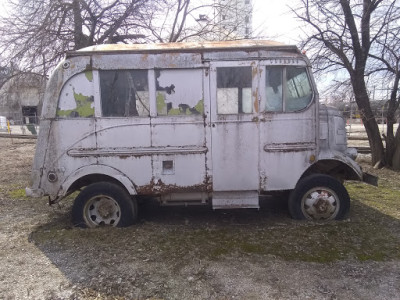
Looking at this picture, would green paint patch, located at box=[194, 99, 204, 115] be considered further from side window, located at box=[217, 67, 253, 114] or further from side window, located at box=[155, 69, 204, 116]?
side window, located at box=[217, 67, 253, 114]

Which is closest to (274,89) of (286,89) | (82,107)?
(286,89)

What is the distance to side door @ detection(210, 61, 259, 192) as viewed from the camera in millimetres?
4762

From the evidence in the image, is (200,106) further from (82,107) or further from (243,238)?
(243,238)

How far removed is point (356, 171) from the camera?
5.09 metres

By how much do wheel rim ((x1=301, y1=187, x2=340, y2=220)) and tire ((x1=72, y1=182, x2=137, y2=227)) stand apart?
103 inches

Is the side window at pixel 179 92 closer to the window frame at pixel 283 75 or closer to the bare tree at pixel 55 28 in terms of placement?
the window frame at pixel 283 75

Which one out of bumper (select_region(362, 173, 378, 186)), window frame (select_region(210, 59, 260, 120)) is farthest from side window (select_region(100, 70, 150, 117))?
bumper (select_region(362, 173, 378, 186))

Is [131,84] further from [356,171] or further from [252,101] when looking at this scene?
[356,171]

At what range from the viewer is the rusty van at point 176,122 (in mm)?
4754

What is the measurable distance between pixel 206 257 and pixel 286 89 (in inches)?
102

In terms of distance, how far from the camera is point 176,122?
477 cm

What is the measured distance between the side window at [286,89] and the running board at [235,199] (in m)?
1.30

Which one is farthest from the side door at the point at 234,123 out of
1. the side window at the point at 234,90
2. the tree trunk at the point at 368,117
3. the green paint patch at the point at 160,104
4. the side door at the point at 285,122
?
the tree trunk at the point at 368,117

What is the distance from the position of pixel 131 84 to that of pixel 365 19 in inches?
286
